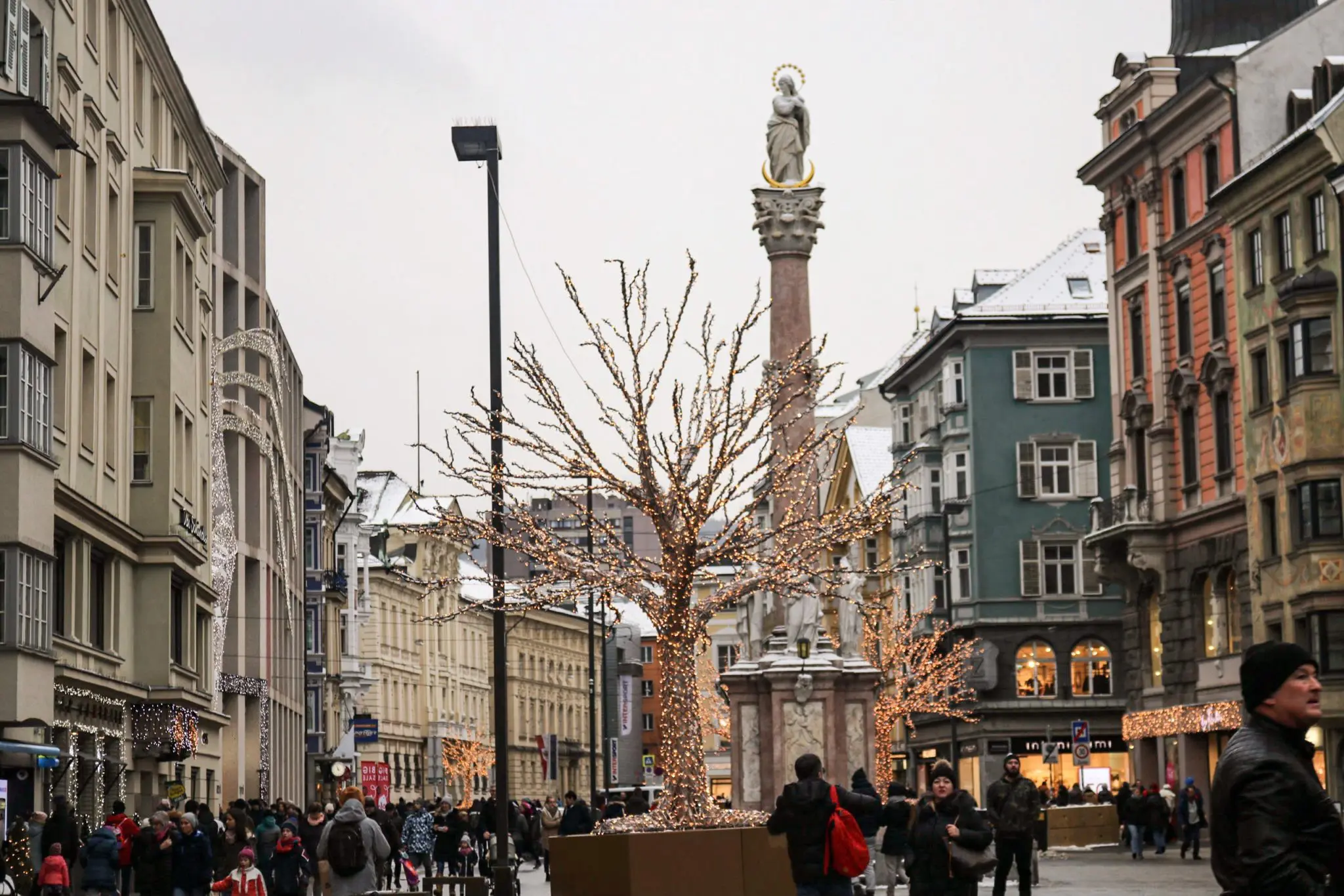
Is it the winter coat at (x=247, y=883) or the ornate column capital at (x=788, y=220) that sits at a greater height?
the ornate column capital at (x=788, y=220)

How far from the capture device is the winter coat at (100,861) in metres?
27.0

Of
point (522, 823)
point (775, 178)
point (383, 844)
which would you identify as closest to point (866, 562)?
point (522, 823)

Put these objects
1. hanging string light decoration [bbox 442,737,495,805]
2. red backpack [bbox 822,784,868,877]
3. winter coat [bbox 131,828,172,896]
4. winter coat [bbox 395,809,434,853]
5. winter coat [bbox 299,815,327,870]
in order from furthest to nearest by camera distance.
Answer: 1. hanging string light decoration [bbox 442,737,495,805]
2. winter coat [bbox 395,809,434,853]
3. winter coat [bbox 131,828,172,896]
4. winter coat [bbox 299,815,327,870]
5. red backpack [bbox 822,784,868,877]

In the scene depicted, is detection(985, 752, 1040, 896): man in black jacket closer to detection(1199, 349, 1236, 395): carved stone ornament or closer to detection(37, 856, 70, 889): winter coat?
detection(37, 856, 70, 889): winter coat

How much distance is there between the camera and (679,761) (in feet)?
91.5

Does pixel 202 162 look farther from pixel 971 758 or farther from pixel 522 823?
pixel 971 758

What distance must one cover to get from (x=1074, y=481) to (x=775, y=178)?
37.2 meters

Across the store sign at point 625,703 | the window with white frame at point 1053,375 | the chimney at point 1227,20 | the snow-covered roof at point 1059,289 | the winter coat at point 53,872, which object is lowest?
the winter coat at point 53,872

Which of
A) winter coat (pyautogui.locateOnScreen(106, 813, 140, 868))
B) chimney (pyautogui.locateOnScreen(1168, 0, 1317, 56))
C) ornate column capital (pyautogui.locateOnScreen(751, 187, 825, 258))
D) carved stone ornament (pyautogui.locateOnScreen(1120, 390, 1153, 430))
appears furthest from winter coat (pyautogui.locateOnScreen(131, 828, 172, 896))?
chimney (pyautogui.locateOnScreen(1168, 0, 1317, 56))

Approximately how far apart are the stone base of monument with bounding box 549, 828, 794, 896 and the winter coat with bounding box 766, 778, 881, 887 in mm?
8715

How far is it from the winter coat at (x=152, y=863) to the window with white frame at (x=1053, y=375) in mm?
52736

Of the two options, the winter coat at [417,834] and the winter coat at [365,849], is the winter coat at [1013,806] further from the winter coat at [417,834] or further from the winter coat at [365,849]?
the winter coat at [417,834]

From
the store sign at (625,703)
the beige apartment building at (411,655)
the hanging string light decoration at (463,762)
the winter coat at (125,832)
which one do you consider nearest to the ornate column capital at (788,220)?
the winter coat at (125,832)

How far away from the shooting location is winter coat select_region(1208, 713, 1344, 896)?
22.1 feet
